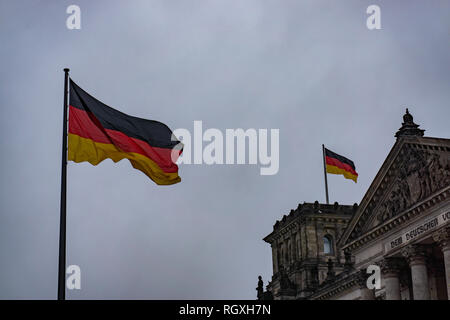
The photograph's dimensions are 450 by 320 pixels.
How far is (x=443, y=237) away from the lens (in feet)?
131

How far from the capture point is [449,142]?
1548 inches

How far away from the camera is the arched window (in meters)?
80.6

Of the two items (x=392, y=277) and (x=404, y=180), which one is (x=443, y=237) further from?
(x=392, y=277)

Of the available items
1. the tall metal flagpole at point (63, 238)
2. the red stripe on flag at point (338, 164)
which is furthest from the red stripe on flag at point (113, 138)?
the red stripe on flag at point (338, 164)

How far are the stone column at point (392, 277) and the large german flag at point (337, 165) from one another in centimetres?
2212

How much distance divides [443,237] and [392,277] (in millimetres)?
6168

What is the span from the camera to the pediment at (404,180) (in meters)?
40.5

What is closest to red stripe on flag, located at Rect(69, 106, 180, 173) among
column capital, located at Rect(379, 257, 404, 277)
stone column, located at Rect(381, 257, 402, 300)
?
column capital, located at Rect(379, 257, 404, 277)

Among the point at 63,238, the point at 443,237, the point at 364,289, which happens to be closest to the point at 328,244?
the point at 364,289

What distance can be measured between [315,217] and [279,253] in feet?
26.7

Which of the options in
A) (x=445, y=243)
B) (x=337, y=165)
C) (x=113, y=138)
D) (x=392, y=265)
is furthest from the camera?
(x=337, y=165)

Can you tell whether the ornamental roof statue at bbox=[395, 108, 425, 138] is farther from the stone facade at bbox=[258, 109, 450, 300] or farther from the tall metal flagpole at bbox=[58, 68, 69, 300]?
the tall metal flagpole at bbox=[58, 68, 69, 300]
